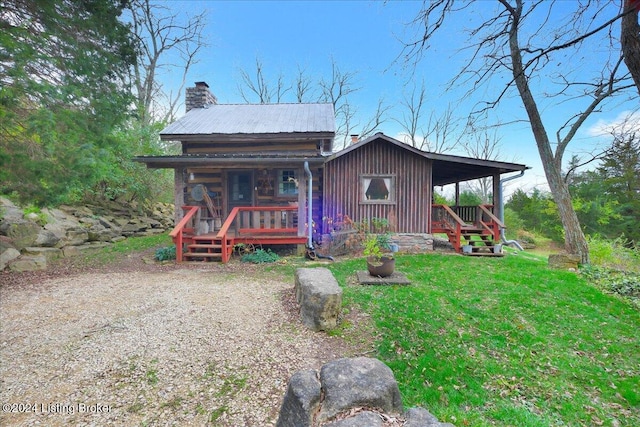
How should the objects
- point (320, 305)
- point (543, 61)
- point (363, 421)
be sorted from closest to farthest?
point (363, 421), point (320, 305), point (543, 61)

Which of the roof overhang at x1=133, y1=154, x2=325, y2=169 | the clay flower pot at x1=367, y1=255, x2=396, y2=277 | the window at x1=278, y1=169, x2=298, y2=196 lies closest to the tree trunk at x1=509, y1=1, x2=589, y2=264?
the clay flower pot at x1=367, y1=255, x2=396, y2=277

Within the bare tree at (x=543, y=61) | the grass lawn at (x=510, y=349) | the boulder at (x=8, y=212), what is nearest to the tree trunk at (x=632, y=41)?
the bare tree at (x=543, y=61)

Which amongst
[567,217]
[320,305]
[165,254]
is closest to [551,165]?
[567,217]

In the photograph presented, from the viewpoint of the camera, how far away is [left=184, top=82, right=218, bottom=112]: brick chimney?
12.9 metres

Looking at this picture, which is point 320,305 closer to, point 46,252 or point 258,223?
point 258,223

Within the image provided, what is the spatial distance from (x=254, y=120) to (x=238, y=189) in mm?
2956

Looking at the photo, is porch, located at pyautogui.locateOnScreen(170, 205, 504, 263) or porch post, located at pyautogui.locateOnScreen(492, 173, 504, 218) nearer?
porch, located at pyautogui.locateOnScreen(170, 205, 504, 263)

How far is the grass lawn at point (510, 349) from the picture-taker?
9.32 ft

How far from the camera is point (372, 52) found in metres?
20.6

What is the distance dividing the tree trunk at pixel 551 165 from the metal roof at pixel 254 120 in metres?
5.55

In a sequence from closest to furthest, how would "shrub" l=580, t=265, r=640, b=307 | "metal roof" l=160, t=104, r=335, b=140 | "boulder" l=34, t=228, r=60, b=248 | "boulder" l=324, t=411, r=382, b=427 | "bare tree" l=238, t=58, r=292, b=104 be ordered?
"boulder" l=324, t=411, r=382, b=427
"shrub" l=580, t=265, r=640, b=307
"boulder" l=34, t=228, r=60, b=248
"metal roof" l=160, t=104, r=335, b=140
"bare tree" l=238, t=58, r=292, b=104

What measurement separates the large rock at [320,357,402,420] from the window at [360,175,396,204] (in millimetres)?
8052

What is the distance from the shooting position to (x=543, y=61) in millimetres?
5652

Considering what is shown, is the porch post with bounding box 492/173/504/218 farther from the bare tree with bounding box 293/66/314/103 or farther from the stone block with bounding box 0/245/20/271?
the bare tree with bounding box 293/66/314/103
